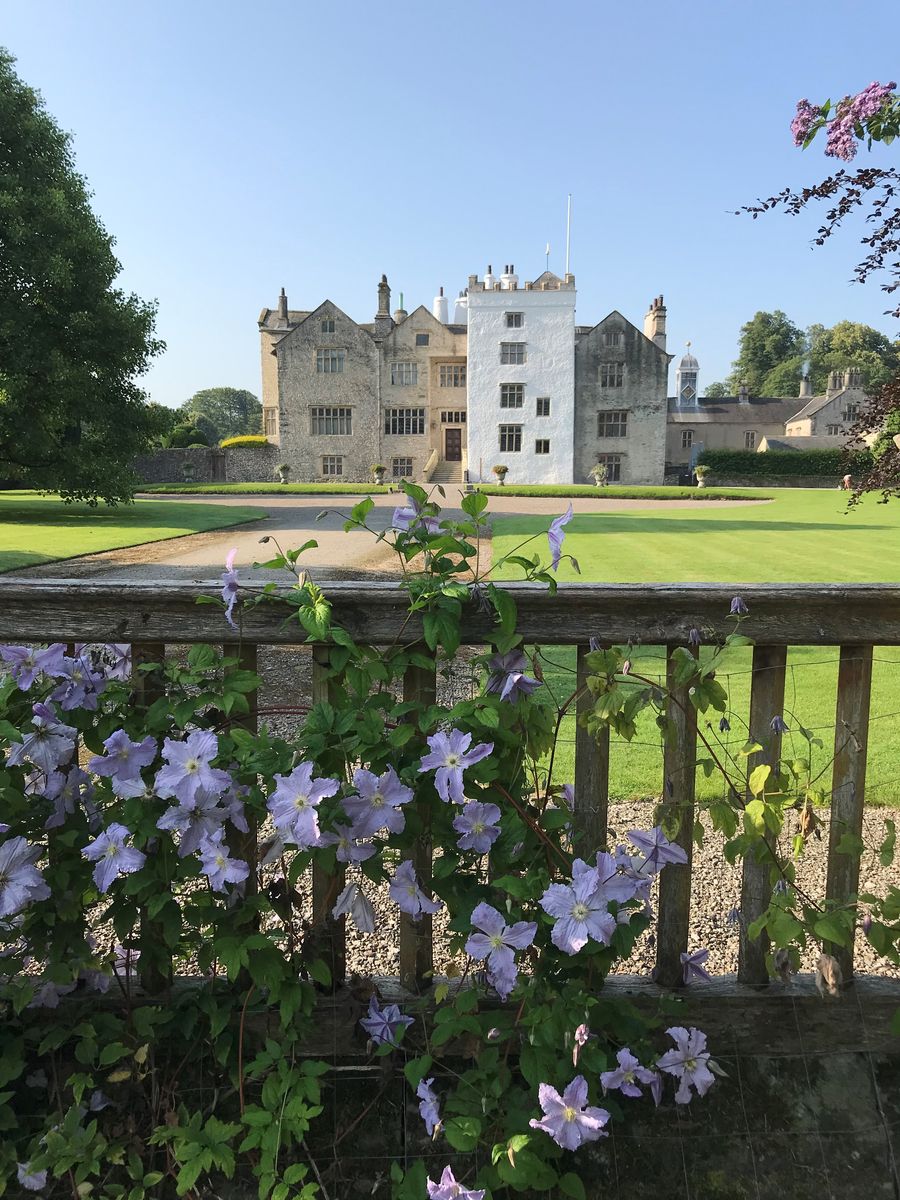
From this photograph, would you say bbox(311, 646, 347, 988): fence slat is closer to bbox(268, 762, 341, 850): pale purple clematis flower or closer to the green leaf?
bbox(268, 762, 341, 850): pale purple clematis flower

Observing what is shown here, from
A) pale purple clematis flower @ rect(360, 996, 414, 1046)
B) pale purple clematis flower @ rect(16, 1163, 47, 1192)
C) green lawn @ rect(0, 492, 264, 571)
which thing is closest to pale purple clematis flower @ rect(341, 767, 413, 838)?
pale purple clematis flower @ rect(360, 996, 414, 1046)

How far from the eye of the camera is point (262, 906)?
1805mm

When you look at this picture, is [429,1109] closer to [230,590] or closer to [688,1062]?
[688,1062]

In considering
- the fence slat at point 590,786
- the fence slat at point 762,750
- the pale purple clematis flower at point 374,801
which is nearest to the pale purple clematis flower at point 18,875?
the pale purple clematis flower at point 374,801

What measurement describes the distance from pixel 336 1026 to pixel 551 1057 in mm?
578

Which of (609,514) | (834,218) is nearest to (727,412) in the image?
(609,514)

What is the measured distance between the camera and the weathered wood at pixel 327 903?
77.2 inches

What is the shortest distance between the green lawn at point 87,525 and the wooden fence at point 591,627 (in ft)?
37.8

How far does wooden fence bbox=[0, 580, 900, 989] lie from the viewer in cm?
194

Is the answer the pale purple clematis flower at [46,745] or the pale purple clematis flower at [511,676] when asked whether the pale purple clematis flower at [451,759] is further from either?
the pale purple clematis flower at [46,745]

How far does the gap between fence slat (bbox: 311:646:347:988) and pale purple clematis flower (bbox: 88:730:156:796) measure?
0.39 m

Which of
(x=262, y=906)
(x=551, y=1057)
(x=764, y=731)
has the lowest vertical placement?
(x=551, y=1057)

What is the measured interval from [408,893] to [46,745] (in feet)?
2.74

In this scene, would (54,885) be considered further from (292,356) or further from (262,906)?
(292,356)
